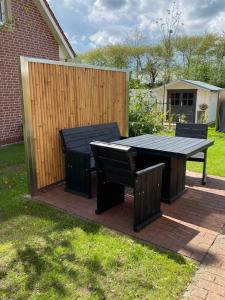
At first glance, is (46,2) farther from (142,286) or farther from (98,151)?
(142,286)

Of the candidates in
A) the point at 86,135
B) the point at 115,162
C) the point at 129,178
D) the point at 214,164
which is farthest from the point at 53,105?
the point at 214,164

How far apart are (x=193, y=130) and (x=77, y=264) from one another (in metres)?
4.05

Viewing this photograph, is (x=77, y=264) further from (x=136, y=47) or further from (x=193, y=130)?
(x=136, y=47)

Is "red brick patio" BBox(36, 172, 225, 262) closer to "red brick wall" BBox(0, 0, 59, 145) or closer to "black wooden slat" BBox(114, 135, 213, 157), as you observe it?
"black wooden slat" BBox(114, 135, 213, 157)

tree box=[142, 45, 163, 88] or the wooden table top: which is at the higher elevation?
tree box=[142, 45, 163, 88]

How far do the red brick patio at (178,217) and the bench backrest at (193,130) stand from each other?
1.25 meters

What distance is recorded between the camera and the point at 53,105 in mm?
4543

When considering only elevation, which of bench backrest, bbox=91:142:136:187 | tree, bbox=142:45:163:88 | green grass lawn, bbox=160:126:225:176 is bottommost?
green grass lawn, bbox=160:126:225:176

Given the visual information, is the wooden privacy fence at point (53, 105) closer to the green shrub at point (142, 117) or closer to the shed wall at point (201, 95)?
the green shrub at point (142, 117)

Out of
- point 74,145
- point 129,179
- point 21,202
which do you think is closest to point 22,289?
point 129,179

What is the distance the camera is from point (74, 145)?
4.64 metres

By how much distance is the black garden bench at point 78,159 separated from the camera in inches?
165

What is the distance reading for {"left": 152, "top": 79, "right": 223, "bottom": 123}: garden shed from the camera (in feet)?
51.7

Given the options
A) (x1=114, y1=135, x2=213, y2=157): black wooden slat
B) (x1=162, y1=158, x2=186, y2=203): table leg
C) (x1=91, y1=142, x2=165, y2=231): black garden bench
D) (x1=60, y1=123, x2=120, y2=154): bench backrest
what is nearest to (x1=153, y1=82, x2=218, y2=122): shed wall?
(x1=60, y1=123, x2=120, y2=154): bench backrest
